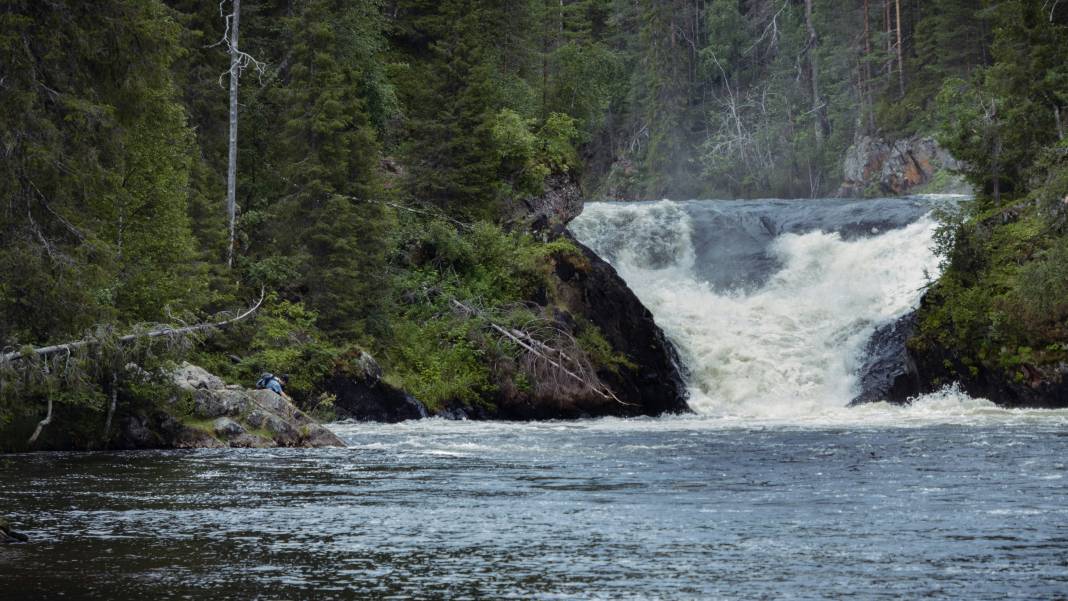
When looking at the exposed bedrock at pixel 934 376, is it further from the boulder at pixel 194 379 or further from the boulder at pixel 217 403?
the boulder at pixel 194 379

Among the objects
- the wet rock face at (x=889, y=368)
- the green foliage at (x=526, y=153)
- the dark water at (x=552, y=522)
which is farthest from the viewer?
the green foliage at (x=526, y=153)

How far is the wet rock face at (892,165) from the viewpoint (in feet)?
201

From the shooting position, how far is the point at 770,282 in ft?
135

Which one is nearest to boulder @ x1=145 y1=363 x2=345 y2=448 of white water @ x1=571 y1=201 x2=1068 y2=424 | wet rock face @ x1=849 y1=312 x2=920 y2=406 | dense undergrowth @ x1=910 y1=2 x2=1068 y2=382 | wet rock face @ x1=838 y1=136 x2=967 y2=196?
white water @ x1=571 y1=201 x2=1068 y2=424

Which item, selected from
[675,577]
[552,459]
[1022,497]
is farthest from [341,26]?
[675,577]

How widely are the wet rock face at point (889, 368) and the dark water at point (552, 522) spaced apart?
11646 millimetres

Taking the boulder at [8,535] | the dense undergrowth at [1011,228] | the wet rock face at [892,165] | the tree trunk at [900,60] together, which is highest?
the tree trunk at [900,60]

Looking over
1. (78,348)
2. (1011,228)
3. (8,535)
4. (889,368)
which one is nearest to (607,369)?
(889,368)

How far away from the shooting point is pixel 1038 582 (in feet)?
29.3

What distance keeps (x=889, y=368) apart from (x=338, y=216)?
49.5 feet

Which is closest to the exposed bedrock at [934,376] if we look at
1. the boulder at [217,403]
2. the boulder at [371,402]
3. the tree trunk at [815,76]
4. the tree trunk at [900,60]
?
the boulder at [371,402]

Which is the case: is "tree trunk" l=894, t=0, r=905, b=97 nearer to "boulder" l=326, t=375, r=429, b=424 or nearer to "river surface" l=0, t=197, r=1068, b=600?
"river surface" l=0, t=197, r=1068, b=600

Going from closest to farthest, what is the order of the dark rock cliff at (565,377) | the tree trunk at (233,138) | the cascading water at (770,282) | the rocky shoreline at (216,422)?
the rocky shoreline at (216,422) → the dark rock cliff at (565,377) → the tree trunk at (233,138) → the cascading water at (770,282)

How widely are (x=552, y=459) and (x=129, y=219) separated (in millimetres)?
11660
